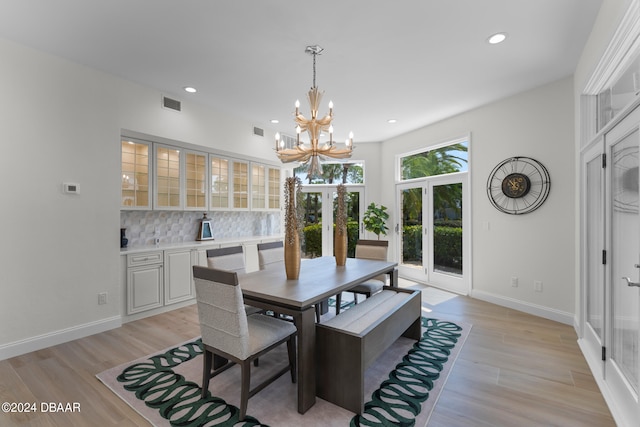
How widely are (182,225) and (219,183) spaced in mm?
873

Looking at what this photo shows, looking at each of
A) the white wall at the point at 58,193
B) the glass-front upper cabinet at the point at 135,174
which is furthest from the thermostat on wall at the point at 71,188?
the glass-front upper cabinet at the point at 135,174

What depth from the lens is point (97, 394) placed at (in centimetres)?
218

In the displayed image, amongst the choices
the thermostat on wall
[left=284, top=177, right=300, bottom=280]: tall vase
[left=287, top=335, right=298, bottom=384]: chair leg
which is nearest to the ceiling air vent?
the thermostat on wall

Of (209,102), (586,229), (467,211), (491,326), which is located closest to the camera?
(586,229)

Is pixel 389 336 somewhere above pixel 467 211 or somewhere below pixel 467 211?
below

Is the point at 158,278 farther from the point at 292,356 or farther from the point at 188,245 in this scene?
the point at 292,356

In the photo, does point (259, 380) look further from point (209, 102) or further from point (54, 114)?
point (209, 102)

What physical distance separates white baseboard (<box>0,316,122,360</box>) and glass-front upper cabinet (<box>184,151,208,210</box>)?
5.68ft

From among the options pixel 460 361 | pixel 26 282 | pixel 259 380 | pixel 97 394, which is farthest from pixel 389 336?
pixel 26 282

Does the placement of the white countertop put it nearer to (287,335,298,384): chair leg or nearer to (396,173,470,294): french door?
(287,335,298,384): chair leg

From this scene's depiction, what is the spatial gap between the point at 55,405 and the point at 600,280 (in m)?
4.21

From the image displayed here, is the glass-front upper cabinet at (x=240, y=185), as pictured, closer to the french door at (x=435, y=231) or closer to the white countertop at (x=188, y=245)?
the white countertop at (x=188, y=245)

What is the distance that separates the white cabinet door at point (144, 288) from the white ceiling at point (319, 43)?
91.9 inches

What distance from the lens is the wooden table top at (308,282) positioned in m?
2.09
